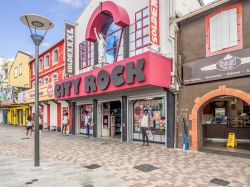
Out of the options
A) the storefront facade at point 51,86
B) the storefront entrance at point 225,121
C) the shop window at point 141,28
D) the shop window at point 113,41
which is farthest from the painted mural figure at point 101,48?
the storefront entrance at point 225,121

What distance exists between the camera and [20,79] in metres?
30.1

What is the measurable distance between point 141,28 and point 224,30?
4.52 m

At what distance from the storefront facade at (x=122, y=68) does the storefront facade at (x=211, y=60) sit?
2.77ft

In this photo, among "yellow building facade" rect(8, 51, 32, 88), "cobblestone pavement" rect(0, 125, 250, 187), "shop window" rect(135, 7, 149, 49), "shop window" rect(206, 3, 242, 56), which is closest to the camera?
"cobblestone pavement" rect(0, 125, 250, 187)

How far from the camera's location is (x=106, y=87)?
40.7 ft

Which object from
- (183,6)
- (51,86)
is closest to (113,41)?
(183,6)

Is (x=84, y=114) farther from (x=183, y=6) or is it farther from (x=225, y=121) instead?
(x=183, y=6)

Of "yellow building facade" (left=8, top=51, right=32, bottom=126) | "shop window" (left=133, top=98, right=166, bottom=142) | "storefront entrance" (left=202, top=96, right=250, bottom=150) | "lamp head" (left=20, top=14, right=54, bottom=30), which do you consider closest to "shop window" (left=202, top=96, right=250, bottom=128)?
"storefront entrance" (left=202, top=96, right=250, bottom=150)

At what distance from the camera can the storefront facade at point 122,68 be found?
35.7 ft

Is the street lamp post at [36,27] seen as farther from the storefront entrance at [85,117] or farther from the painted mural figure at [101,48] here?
the storefront entrance at [85,117]

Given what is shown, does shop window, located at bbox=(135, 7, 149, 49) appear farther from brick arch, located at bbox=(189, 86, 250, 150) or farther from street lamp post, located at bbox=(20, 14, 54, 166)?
street lamp post, located at bbox=(20, 14, 54, 166)

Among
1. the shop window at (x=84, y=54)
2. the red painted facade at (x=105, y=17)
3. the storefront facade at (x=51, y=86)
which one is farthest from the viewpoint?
the storefront facade at (x=51, y=86)

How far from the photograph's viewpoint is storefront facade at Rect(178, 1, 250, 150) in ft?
29.4

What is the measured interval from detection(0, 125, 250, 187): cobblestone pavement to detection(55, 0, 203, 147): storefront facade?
275 cm
